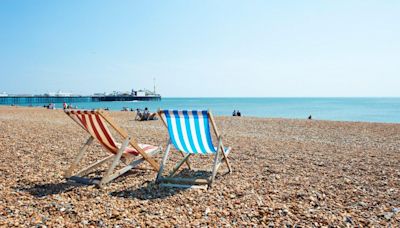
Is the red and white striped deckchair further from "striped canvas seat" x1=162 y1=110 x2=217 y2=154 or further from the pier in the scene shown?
the pier

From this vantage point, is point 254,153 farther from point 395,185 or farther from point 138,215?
point 138,215

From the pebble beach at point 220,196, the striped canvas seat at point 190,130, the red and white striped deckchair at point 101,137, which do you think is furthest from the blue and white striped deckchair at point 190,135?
the red and white striped deckchair at point 101,137

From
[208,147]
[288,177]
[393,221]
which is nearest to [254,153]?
[288,177]

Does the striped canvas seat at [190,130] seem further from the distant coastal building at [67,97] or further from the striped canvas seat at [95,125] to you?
the distant coastal building at [67,97]

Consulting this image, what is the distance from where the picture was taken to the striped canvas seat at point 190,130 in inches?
157

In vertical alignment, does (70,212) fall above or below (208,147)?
below

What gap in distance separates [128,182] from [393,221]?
2891 mm

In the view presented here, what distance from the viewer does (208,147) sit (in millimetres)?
4148

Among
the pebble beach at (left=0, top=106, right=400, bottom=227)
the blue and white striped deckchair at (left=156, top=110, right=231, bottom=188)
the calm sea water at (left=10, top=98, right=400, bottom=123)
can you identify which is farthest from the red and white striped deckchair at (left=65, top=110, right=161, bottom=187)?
the calm sea water at (left=10, top=98, right=400, bottom=123)

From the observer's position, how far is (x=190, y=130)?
13.4ft

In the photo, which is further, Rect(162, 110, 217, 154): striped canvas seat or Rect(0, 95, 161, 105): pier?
Rect(0, 95, 161, 105): pier

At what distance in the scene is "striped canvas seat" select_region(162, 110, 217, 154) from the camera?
400 centimetres

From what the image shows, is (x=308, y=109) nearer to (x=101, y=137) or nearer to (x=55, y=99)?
(x=101, y=137)

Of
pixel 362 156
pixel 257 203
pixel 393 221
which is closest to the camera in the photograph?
pixel 393 221
